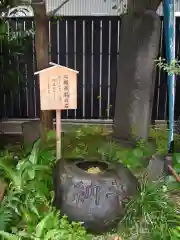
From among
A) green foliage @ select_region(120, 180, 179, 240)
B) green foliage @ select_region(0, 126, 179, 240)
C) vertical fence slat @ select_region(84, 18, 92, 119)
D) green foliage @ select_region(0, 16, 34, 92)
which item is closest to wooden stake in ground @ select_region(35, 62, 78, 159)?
green foliage @ select_region(0, 126, 179, 240)

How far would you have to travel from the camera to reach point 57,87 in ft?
12.7

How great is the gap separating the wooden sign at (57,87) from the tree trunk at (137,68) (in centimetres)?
152

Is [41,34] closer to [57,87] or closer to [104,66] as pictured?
[57,87]

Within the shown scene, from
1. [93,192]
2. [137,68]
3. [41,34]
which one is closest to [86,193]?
Result: [93,192]

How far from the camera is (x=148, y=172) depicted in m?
4.29

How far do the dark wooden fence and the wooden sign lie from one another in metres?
2.59

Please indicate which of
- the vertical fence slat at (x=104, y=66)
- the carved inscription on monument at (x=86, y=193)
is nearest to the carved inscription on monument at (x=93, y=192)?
the carved inscription on monument at (x=86, y=193)

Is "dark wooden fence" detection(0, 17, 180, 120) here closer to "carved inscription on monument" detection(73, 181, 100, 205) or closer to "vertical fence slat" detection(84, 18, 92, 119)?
"vertical fence slat" detection(84, 18, 92, 119)

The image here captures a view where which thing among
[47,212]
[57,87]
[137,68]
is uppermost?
[137,68]

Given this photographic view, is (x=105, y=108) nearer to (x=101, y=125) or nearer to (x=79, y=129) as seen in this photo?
(x=101, y=125)

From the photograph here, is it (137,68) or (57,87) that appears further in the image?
(137,68)

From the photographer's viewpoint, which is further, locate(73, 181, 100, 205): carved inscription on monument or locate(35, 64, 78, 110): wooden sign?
locate(35, 64, 78, 110): wooden sign

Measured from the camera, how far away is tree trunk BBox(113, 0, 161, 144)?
4.98m

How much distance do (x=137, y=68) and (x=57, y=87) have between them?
1.68 metres
